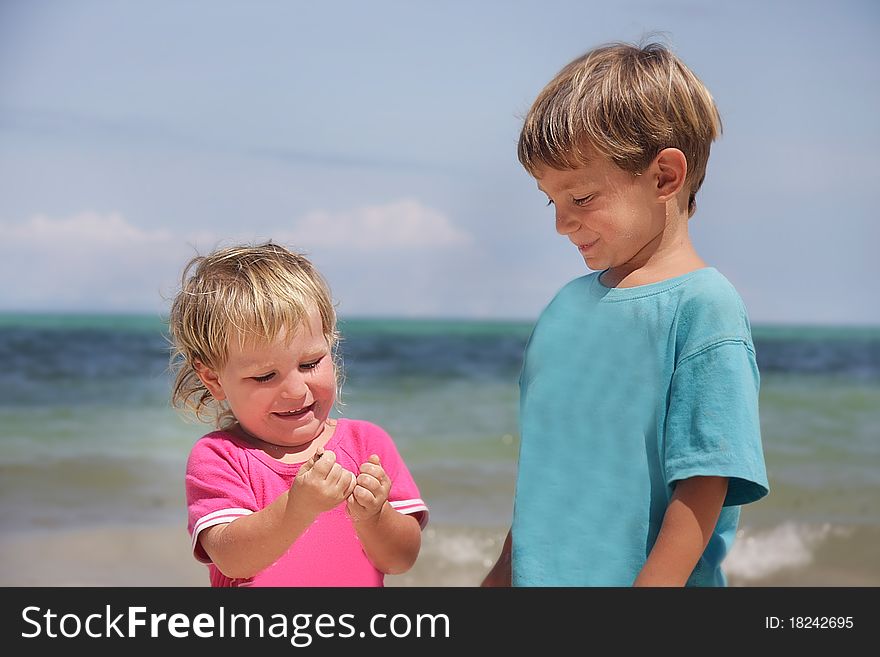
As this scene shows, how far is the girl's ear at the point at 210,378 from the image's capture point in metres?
1.91

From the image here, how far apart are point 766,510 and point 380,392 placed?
559cm

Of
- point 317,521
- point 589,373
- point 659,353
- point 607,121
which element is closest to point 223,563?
point 317,521

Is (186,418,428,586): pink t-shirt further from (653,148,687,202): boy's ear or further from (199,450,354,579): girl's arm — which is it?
(653,148,687,202): boy's ear

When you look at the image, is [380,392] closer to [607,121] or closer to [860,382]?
[860,382]

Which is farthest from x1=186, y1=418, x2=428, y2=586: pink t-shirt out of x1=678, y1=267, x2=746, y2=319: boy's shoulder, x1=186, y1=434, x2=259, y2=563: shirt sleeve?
x1=678, y1=267, x2=746, y2=319: boy's shoulder

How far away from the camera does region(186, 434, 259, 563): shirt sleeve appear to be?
5.87ft

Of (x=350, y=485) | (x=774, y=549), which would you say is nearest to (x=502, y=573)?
(x=350, y=485)

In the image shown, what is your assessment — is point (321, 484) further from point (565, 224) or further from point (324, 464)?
point (565, 224)

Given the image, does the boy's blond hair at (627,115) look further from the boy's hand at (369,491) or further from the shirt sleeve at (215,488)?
the shirt sleeve at (215,488)

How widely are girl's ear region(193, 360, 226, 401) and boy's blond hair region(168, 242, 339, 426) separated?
0.5 inches

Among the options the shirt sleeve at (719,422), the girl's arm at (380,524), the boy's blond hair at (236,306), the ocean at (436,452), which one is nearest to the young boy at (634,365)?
the shirt sleeve at (719,422)

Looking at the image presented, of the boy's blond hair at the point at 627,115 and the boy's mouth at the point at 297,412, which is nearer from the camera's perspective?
the boy's blond hair at the point at 627,115

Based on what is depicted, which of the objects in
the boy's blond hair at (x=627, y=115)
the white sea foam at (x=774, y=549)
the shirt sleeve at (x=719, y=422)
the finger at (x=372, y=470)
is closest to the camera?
the shirt sleeve at (x=719, y=422)

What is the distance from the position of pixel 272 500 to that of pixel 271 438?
0.12 meters
